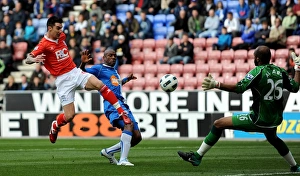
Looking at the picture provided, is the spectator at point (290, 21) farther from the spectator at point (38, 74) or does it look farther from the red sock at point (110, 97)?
the red sock at point (110, 97)

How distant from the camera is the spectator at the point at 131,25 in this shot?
29.3 meters

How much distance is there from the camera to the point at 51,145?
20359 mm

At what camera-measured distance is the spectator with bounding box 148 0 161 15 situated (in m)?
29.9

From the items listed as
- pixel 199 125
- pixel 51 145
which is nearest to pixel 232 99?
pixel 199 125

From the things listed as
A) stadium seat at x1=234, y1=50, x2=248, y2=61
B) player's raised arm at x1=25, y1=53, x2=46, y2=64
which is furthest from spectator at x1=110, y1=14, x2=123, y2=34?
player's raised arm at x1=25, y1=53, x2=46, y2=64

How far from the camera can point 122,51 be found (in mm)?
28641

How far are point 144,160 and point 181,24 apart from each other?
14625mm

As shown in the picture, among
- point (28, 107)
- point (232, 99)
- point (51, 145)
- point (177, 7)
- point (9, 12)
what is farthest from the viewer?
point (9, 12)

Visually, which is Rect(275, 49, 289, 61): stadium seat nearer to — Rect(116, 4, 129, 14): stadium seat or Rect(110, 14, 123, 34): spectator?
Rect(110, 14, 123, 34): spectator

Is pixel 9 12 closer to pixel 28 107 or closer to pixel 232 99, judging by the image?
→ pixel 28 107

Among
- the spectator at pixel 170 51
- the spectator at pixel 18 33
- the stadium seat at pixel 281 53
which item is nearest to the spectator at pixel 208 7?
the spectator at pixel 170 51

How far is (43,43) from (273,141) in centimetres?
493

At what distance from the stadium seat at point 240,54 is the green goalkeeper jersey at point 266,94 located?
1502 cm

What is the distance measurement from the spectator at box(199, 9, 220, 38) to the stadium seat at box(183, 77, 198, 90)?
2.22 meters
